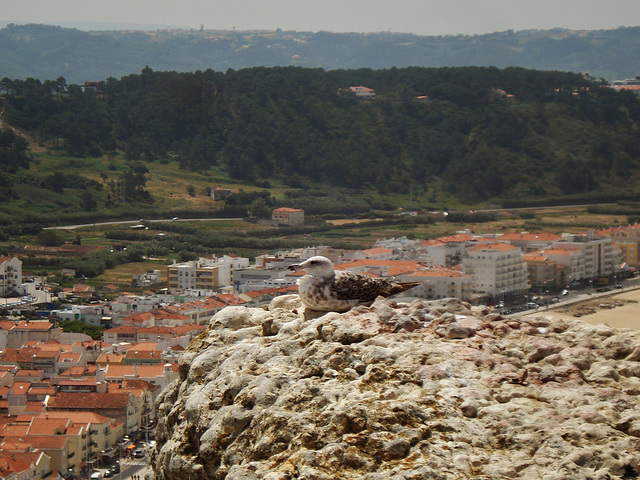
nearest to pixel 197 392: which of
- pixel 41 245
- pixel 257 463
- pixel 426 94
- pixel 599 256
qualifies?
pixel 257 463

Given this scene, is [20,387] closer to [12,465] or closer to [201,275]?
[12,465]

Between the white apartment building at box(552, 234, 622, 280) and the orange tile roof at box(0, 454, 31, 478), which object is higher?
the orange tile roof at box(0, 454, 31, 478)

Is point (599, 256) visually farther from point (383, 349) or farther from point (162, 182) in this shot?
point (383, 349)

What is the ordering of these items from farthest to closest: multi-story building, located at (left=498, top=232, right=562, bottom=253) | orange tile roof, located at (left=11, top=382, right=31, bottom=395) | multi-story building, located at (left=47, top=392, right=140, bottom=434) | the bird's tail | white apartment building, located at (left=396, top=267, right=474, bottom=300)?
multi-story building, located at (left=498, top=232, right=562, bottom=253) → white apartment building, located at (left=396, top=267, right=474, bottom=300) → orange tile roof, located at (left=11, top=382, right=31, bottom=395) → multi-story building, located at (left=47, top=392, right=140, bottom=434) → the bird's tail

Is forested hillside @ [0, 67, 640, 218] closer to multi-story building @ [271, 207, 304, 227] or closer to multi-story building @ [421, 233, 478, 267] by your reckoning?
multi-story building @ [271, 207, 304, 227]

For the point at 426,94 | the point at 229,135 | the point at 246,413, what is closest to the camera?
the point at 246,413

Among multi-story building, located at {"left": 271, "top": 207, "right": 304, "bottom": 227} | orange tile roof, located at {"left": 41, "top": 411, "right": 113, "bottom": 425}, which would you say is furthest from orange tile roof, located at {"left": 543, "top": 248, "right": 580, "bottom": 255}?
orange tile roof, located at {"left": 41, "top": 411, "right": 113, "bottom": 425}
